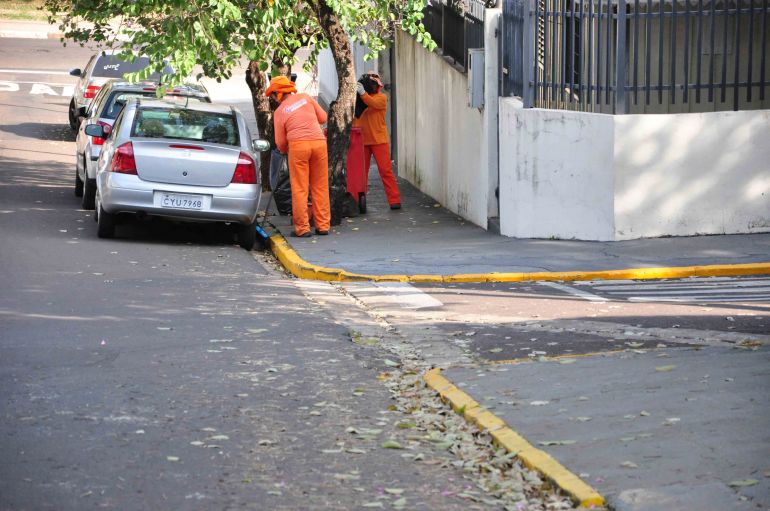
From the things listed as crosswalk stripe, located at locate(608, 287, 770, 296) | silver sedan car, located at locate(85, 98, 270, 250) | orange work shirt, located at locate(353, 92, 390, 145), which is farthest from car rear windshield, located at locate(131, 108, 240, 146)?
crosswalk stripe, located at locate(608, 287, 770, 296)

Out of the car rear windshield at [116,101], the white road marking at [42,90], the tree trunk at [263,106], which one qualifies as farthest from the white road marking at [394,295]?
the white road marking at [42,90]

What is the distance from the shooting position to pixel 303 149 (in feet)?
49.5

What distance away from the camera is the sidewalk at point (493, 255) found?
12.9 metres

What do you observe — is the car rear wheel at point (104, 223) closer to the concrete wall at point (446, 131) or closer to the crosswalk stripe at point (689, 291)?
the concrete wall at point (446, 131)

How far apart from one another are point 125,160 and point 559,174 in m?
4.69

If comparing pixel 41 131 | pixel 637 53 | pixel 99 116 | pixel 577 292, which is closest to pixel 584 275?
pixel 577 292

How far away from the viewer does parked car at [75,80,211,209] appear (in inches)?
669

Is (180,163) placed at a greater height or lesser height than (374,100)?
lesser

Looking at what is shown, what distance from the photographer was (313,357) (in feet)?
30.3

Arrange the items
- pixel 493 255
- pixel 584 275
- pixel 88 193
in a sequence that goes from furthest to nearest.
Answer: pixel 88 193
pixel 493 255
pixel 584 275

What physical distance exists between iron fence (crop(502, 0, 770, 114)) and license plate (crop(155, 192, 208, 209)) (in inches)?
147

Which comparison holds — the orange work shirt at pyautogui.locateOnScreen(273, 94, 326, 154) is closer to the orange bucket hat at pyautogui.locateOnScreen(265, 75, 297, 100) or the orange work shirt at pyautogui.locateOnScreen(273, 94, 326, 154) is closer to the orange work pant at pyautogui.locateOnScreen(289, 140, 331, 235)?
the orange work pant at pyautogui.locateOnScreen(289, 140, 331, 235)

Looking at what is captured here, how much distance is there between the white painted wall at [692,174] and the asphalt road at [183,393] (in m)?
3.92

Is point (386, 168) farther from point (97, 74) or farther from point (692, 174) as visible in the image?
point (97, 74)
